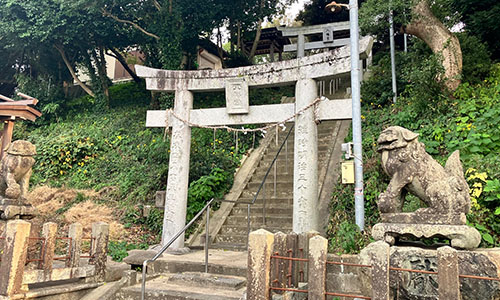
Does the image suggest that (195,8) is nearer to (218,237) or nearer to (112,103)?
(112,103)

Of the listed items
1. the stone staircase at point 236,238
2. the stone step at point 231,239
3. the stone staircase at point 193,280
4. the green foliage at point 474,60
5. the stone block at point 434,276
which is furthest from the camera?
the green foliage at point 474,60

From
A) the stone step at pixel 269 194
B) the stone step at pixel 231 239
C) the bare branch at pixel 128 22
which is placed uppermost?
the bare branch at pixel 128 22

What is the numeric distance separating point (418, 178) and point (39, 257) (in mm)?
5284

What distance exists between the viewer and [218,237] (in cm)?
830

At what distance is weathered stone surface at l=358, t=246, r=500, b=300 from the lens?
10.5ft

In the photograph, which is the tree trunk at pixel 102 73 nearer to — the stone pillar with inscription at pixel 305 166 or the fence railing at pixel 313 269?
the stone pillar with inscription at pixel 305 166

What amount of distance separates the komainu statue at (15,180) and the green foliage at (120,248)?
2.29m

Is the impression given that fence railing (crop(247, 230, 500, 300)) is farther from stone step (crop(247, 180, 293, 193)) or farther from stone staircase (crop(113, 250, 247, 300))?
stone step (crop(247, 180, 293, 193))

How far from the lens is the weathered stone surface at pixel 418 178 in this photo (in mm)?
3783

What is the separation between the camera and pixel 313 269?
11.2ft

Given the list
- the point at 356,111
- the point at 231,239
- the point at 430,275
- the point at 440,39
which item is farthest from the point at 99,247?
the point at 440,39

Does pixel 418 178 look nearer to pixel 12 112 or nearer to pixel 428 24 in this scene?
pixel 428 24

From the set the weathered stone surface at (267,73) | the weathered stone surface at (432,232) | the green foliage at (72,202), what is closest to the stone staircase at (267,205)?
the weathered stone surface at (267,73)

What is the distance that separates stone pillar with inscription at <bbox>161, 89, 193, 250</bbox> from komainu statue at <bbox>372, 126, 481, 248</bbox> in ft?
15.3
